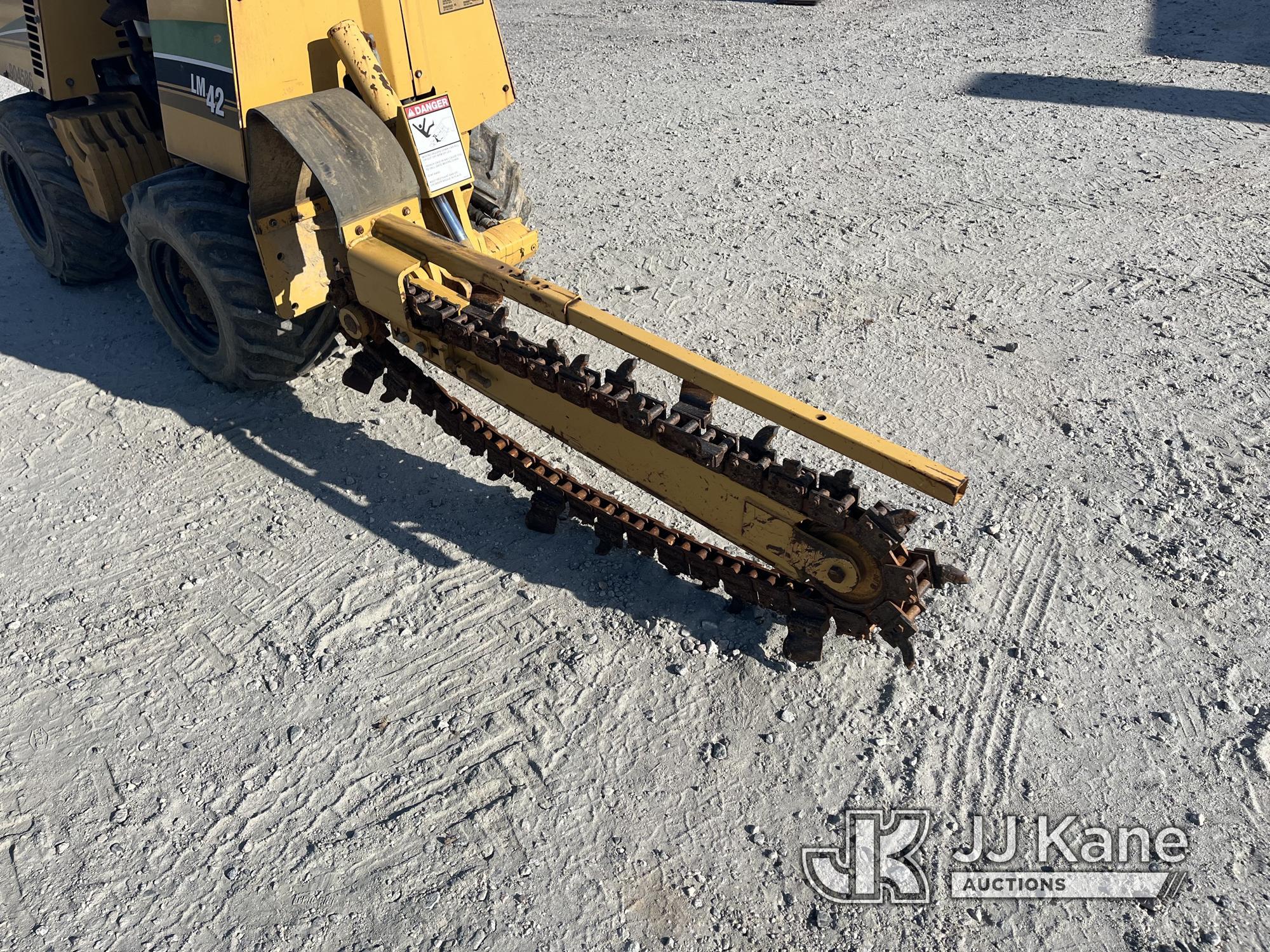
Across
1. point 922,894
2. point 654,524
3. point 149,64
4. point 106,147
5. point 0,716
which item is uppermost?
point 149,64

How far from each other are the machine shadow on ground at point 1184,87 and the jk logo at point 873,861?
828 cm

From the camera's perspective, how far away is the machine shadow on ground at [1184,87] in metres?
9.27

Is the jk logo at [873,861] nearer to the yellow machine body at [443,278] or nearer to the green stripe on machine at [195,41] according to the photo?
the yellow machine body at [443,278]

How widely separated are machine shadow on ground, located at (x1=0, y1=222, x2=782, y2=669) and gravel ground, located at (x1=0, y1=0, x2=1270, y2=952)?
0.07 feet

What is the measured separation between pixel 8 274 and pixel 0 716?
13.6 ft

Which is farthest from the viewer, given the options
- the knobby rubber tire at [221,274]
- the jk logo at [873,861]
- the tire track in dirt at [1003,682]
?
the knobby rubber tire at [221,274]

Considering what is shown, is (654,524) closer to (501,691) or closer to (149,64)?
(501,691)

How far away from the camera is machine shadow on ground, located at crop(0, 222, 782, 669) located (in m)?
4.17

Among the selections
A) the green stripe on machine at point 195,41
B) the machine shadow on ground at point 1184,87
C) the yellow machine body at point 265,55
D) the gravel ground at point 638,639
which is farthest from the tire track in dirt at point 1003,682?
the machine shadow on ground at point 1184,87

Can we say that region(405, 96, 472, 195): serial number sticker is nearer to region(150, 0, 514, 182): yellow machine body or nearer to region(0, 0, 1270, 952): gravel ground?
region(150, 0, 514, 182): yellow machine body

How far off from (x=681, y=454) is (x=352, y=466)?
2.01 meters

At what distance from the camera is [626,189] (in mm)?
7754

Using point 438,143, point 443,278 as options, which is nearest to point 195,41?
point 438,143

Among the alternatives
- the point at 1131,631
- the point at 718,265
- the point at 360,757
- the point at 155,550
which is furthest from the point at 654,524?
the point at 718,265
